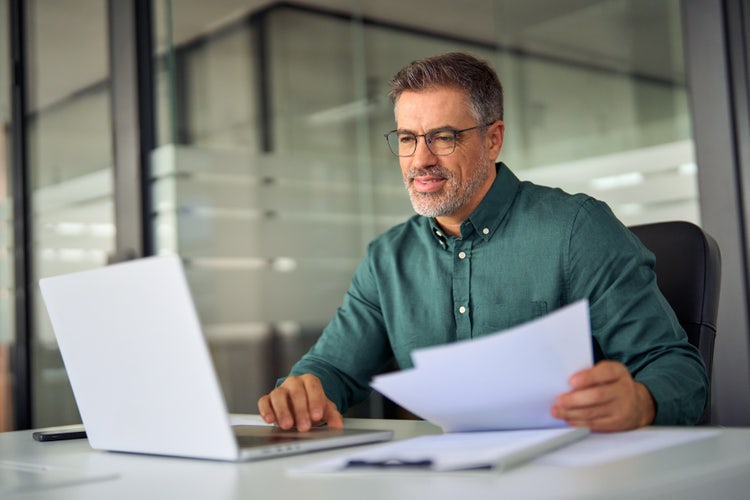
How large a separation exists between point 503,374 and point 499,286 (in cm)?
75

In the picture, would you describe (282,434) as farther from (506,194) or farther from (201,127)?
(201,127)

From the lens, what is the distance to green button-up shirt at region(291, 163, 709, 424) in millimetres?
1536

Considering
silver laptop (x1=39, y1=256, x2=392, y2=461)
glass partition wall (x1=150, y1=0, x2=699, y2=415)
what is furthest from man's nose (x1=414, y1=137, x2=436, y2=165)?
glass partition wall (x1=150, y1=0, x2=699, y2=415)

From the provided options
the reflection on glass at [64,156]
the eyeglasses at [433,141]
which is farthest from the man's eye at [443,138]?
the reflection on glass at [64,156]

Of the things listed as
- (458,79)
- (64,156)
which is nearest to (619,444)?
(458,79)

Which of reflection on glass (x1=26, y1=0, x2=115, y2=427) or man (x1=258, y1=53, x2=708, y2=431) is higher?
reflection on glass (x1=26, y1=0, x2=115, y2=427)

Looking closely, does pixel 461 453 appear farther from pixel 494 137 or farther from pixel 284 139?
pixel 284 139

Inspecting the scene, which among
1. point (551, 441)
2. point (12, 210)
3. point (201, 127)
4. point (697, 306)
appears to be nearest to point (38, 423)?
point (12, 210)

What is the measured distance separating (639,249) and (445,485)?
0.90 metres

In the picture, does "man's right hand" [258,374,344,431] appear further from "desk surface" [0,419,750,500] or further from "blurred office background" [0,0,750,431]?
"blurred office background" [0,0,750,431]

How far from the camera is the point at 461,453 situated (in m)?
0.96

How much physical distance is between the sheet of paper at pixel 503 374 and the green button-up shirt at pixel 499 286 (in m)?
0.47

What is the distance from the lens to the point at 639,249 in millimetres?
1617

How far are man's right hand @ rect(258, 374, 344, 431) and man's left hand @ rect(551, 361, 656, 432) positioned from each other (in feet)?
1.41
